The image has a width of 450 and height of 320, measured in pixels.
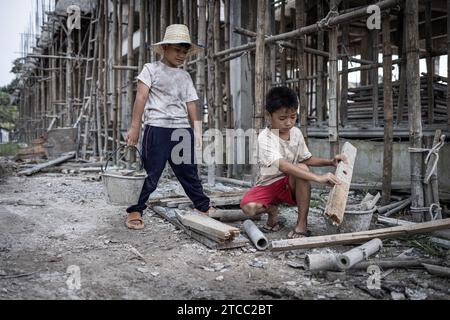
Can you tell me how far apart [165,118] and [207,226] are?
118 centimetres

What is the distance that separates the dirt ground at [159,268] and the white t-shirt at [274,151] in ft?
1.65

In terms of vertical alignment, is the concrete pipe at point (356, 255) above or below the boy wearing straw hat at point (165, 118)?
below

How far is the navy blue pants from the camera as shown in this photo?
12.2 feet

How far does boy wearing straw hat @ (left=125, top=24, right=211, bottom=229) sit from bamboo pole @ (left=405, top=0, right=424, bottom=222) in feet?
6.00

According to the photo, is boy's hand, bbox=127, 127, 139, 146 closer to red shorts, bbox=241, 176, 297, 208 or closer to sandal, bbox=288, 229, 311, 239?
red shorts, bbox=241, 176, 297, 208

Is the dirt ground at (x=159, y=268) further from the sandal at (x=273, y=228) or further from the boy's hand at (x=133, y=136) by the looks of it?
the boy's hand at (x=133, y=136)

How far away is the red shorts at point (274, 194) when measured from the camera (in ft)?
11.2

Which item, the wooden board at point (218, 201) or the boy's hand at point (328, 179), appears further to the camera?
the wooden board at point (218, 201)

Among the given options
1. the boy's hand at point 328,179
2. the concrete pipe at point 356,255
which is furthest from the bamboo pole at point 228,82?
the concrete pipe at point 356,255

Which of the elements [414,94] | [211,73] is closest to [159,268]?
[414,94]

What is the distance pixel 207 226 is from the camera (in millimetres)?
3111

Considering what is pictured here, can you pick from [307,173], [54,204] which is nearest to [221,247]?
[307,173]

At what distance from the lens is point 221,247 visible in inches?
119
